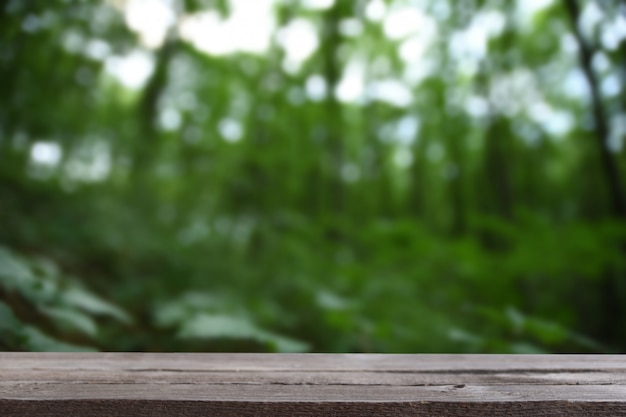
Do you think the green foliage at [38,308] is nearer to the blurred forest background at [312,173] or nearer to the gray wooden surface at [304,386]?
the blurred forest background at [312,173]

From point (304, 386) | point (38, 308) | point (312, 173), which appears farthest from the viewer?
point (312, 173)

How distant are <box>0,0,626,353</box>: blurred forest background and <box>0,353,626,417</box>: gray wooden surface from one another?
0.37 m

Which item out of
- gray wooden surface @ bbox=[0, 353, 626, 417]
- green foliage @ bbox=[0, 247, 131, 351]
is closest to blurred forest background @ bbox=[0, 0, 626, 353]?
green foliage @ bbox=[0, 247, 131, 351]

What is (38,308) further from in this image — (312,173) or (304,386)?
(312,173)

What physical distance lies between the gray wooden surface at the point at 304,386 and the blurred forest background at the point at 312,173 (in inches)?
14.6

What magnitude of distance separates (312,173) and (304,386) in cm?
519

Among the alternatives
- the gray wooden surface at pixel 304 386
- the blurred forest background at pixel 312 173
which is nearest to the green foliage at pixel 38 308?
the blurred forest background at pixel 312 173

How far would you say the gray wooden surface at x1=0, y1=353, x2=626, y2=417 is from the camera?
0.46 m

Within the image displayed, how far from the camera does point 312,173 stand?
5.67 meters

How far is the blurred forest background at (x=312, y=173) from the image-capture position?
9.25 ft

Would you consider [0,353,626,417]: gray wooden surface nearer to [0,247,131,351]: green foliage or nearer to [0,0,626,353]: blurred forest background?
[0,247,131,351]: green foliage

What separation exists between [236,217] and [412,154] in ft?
11.1

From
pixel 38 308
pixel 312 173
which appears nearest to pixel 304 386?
pixel 38 308

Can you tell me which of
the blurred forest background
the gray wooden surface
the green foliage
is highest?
the blurred forest background
